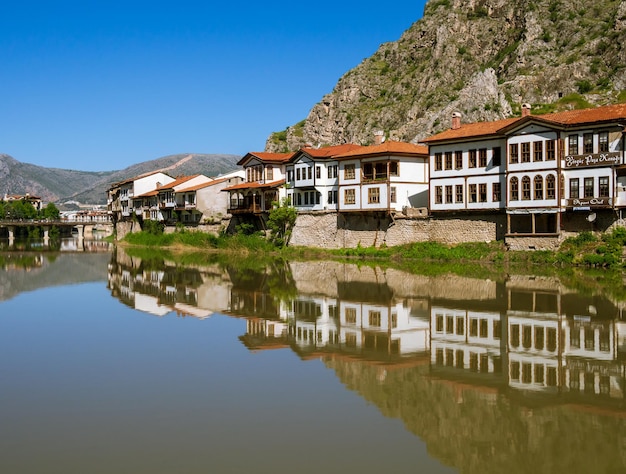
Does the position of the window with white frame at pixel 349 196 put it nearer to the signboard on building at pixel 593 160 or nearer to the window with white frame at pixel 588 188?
the signboard on building at pixel 593 160

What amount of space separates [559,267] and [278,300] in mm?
20692

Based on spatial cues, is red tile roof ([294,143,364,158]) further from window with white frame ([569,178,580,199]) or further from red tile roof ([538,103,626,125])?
window with white frame ([569,178,580,199])

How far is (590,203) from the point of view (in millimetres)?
43906

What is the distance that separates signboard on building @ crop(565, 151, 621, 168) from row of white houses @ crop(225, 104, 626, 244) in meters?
0.06

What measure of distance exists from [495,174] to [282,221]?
22652 mm

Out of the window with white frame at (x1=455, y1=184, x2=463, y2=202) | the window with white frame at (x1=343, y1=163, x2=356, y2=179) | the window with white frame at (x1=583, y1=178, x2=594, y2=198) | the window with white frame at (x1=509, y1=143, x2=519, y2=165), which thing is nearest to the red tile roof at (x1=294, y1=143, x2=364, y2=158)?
the window with white frame at (x1=343, y1=163, x2=356, y2=179)

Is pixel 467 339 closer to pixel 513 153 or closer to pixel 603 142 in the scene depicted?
pixel 603 142

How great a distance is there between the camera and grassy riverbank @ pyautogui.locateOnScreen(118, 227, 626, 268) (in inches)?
1670

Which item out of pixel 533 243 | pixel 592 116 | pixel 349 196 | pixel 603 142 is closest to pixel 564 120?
pixel 592 116

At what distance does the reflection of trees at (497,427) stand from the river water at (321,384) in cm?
4

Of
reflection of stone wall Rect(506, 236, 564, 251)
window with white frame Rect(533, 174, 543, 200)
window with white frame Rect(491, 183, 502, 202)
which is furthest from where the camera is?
window with white frame Rect(491, 183, 502, 202)

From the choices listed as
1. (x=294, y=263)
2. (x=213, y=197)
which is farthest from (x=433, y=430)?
(x=213, y=197)

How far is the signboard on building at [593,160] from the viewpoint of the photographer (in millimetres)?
42819

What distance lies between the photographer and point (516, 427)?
40.7 ft
